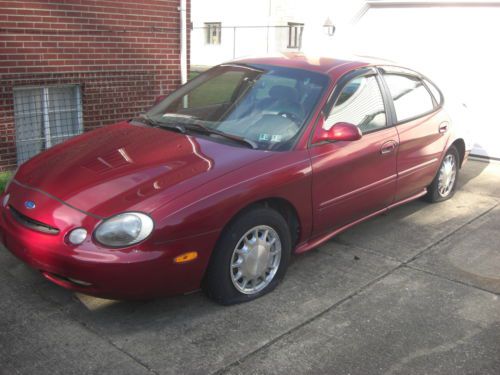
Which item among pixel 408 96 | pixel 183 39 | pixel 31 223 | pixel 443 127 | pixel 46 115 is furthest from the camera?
pixel 183 39

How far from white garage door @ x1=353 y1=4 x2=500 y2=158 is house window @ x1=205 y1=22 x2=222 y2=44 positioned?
22.0m

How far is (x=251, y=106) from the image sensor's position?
15.0 feet

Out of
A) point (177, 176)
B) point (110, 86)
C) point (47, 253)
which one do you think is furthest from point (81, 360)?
point (110, 86)

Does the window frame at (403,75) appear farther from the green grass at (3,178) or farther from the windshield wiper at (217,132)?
the green grass at (3,178)

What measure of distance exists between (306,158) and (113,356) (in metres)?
1.89

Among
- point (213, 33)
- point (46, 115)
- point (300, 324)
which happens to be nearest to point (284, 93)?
point (300, 324)

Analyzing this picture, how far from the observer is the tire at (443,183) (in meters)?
6.09

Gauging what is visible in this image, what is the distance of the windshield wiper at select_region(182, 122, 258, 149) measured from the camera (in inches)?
165

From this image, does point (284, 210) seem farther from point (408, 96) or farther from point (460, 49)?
point (460, 49)

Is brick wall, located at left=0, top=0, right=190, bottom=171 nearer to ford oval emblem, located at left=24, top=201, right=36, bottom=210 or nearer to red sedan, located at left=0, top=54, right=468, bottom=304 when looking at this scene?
red sedan, located at left=0, top=54, right=468, bottom=304

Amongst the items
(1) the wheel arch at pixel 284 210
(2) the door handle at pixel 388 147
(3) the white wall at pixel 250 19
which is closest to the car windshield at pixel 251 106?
(1) the wheel arch at pixel 284 210

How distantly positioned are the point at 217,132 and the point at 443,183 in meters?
2.99

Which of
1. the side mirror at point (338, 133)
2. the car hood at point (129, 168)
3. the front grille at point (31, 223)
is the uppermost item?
the side mirror at point (338, 133)

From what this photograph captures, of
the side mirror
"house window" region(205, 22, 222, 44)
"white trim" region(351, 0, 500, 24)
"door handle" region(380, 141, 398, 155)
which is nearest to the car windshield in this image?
the side mirror
